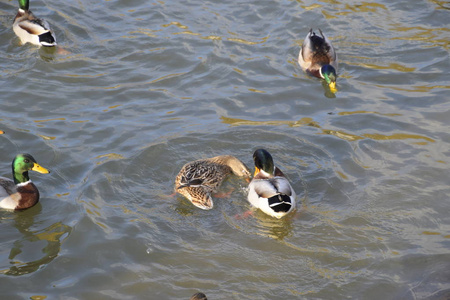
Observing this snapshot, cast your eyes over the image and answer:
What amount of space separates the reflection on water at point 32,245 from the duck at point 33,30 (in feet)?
15.1

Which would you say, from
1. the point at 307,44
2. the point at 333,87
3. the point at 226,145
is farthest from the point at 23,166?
the point at 307,44

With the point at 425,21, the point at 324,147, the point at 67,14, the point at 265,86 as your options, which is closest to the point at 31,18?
the point at 67,14

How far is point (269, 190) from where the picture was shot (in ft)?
25.8

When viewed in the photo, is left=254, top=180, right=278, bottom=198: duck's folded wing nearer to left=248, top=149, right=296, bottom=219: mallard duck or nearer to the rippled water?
left=248, top=149, right=296, bottom=219: mallard duck

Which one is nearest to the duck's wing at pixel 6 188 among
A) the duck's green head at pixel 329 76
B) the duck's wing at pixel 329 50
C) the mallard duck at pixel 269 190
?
the mallard duck at pixel 269 190

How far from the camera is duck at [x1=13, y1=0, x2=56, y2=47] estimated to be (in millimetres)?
11523

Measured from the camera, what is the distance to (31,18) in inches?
473

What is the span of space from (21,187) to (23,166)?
0.28m

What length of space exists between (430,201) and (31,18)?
25.5 feet

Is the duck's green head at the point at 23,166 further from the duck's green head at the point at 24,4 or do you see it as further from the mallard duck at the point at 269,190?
the duck's green head at the point at 24,4

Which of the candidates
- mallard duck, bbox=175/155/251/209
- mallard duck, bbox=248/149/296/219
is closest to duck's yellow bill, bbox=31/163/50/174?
mallard duck, bbox=175/155/251/209

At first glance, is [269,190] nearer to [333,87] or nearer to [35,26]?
[333,87]

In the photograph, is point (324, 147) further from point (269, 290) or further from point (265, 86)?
point (269, 290)

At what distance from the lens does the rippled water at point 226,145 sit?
6.86m
